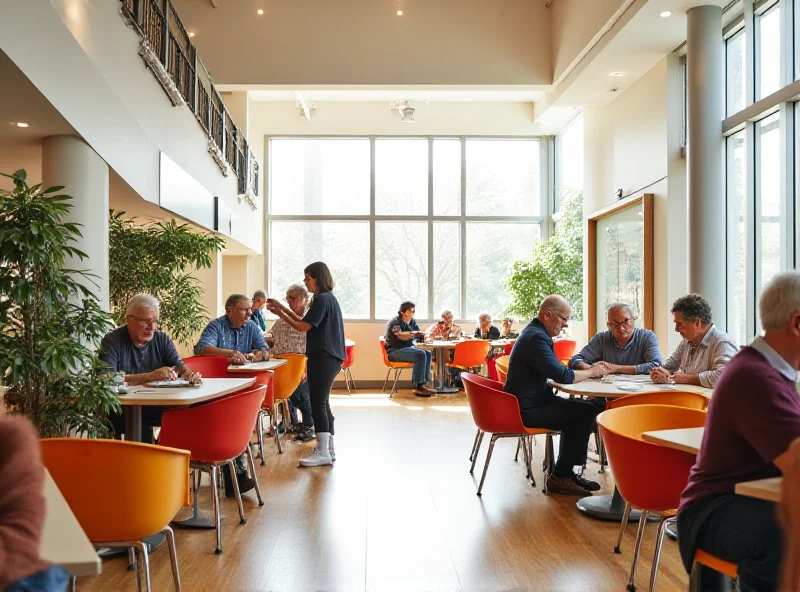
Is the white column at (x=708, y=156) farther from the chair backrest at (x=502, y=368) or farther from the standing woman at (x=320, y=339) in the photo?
the standing woman at (x=320, y=339)

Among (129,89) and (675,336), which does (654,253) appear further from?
(129,89)

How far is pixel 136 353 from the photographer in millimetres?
4973

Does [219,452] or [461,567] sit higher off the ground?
[219,452]

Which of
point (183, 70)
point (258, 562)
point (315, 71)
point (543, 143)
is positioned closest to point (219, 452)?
point (258, 562)

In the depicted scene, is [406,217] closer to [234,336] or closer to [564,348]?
[564,348]

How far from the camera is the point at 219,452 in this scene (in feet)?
13.8

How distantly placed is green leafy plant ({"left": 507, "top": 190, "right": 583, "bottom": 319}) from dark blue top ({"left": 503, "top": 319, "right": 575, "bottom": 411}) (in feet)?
22.8

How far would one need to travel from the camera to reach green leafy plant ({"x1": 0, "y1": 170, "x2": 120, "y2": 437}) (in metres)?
3.39

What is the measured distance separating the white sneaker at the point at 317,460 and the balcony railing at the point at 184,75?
364cm

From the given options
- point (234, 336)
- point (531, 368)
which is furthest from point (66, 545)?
point (234, 336)

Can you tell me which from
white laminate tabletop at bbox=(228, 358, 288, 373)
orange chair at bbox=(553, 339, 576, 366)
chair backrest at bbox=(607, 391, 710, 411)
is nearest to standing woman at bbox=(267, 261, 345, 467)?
white laminate tabletop at bbox=(228, 358, 288, 373)

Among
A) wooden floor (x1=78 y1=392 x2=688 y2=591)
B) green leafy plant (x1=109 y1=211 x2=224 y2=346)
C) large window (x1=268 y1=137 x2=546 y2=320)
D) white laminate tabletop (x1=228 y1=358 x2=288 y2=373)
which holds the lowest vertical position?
wooden floor (x1=78 y1=392 x2=688 y2=591)

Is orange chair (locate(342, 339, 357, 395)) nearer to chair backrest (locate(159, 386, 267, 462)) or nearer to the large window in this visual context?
the large window

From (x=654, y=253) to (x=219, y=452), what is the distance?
6034mm
